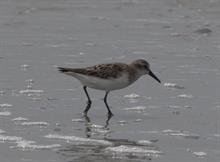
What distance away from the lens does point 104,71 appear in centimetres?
938

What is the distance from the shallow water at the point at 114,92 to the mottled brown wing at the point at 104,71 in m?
0.37

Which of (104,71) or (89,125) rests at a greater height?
(104,71)

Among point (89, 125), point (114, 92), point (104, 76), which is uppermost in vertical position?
point (104, 76)

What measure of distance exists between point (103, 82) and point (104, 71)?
13 cm

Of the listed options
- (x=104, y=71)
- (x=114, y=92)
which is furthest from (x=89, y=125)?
(x=114, y=92)

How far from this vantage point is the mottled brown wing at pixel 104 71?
9273mm

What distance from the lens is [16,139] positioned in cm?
786

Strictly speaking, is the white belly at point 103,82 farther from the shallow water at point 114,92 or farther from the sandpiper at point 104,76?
the shallow water at point 114,92

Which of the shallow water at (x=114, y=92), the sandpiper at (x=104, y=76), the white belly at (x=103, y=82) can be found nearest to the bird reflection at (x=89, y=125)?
the shallow water at (x=114, y=92)

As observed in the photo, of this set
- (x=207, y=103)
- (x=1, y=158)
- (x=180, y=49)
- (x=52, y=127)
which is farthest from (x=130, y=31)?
(x=1, y=158)

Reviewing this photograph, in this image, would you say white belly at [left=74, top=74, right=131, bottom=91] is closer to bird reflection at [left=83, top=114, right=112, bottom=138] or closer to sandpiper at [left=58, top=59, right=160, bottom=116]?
sandpiper at [left=58, top=59, right=160, bottom=116]

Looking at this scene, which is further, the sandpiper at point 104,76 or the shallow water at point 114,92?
the sandpiper at point 104,76

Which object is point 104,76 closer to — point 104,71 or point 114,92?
point 104,71

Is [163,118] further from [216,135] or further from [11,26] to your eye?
[11,26]
